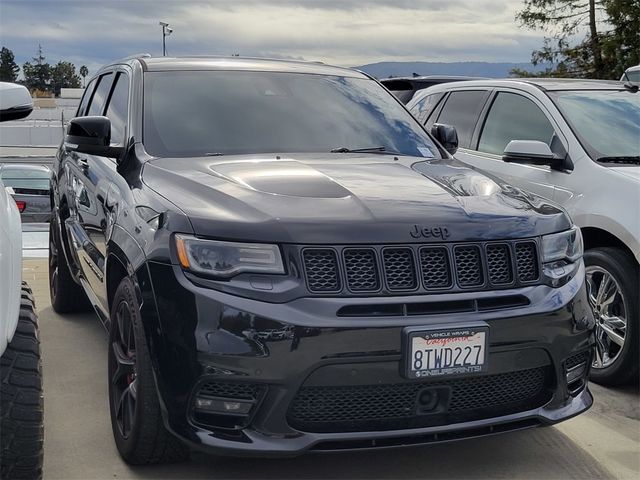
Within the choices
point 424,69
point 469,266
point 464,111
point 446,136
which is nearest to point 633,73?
point 464,111

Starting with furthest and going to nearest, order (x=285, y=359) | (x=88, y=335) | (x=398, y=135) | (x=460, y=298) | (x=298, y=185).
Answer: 1. (x=88, y=335)
2. (x=398, y=135)
3. (x=298, y=185)
4. (x=460, y=298)
5. (x=285, y=359)

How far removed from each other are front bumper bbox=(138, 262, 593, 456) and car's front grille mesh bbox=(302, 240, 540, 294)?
2.1 inches

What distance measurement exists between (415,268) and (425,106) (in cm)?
417

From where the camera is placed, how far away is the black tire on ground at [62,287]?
563 cm

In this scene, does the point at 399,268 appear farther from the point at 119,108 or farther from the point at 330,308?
the point at 119,108

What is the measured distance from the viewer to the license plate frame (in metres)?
2.83

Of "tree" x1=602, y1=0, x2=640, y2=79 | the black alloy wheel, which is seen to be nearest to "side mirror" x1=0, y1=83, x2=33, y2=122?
the black alloy wheel

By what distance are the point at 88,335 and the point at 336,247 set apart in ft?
9.81

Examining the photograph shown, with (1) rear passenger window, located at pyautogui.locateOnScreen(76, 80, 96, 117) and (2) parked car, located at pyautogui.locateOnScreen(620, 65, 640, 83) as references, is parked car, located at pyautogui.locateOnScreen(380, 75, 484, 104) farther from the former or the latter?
(1) rear passenger window, located at pyautogui.locateOnScreen(76, 80, 96, 117)

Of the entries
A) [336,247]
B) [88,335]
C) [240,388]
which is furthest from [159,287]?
[88,335]

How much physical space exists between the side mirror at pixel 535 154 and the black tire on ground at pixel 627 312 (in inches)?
27.5

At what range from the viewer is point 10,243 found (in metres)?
2.55

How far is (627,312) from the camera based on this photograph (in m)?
4.38

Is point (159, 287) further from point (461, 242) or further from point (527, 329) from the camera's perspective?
point (527, 329)
